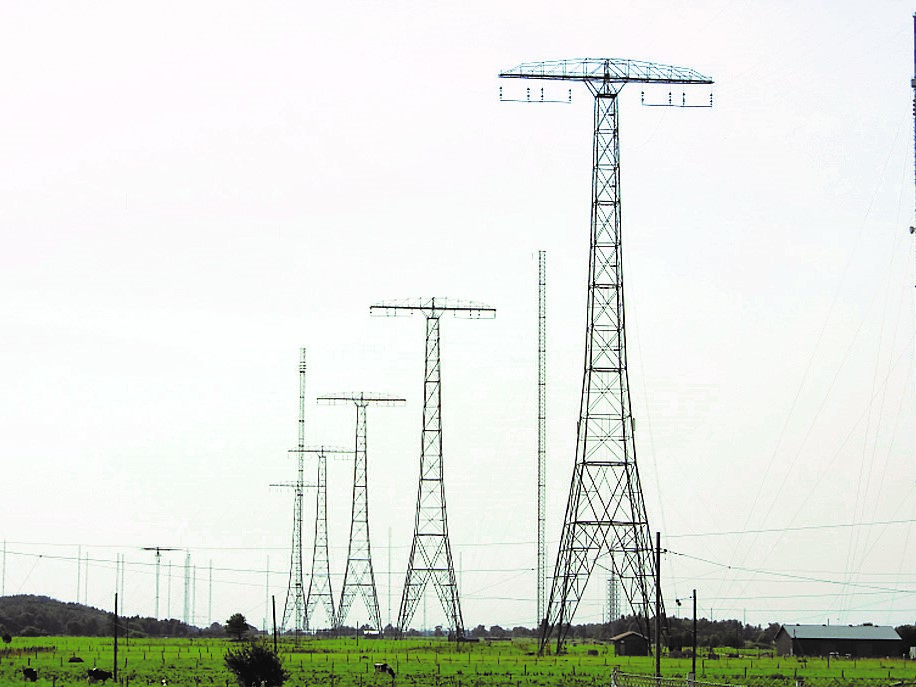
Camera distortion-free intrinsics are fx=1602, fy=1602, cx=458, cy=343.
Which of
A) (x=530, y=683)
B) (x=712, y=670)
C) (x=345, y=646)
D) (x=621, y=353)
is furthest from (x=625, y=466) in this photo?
(x=345, y=646)

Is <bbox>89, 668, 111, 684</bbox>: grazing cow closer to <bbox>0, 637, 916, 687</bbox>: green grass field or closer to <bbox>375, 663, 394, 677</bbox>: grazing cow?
<bbox>0, 637, 916, 687</bbox>: green grass field

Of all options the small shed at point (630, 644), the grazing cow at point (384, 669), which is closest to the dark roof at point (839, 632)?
the small shed at point (630, 644)

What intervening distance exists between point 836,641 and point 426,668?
209 feet

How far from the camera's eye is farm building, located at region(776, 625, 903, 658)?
146375 millimetres

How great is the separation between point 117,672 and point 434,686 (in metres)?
22.4

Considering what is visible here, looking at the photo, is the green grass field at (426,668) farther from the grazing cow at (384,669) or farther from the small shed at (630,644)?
the small shed at (630,644)

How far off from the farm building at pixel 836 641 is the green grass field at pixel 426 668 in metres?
25.6

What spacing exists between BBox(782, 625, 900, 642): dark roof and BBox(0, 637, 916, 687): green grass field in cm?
2727

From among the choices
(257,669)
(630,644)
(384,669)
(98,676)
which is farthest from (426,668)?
(630,644)

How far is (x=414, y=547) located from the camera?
12569 cm

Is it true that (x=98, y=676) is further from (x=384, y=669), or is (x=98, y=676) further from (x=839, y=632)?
(x=839, y=632)

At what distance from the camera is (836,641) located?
Result: 148000 mm

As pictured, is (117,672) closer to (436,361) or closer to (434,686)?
(434,686)

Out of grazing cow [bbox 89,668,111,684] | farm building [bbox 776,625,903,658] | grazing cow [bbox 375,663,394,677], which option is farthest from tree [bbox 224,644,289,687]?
farm building [bbox 776,625,903,658]
